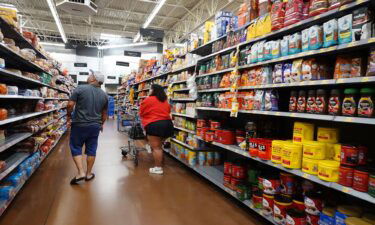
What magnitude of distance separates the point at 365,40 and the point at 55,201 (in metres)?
3.71

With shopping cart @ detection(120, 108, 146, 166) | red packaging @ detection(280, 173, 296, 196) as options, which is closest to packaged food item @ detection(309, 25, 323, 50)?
red packaging @ detection(280, 173, 296, 196)

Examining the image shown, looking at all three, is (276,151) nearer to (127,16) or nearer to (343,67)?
(343,67)

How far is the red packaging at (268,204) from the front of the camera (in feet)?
8.42

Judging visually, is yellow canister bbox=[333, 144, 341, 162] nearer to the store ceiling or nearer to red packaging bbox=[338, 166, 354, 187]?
red packaging bbox=[338, 166, 354, 187]

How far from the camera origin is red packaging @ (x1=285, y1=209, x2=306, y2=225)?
7.23 ft

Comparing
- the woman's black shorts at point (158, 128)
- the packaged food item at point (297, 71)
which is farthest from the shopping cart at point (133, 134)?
the packaged food item at point (297, 71)

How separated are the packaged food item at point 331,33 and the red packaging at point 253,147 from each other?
1246 millimetres

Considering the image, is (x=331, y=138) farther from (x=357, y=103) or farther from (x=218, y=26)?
(x=218, y=26)

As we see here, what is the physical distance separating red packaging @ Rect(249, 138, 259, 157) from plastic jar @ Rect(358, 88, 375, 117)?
117cm

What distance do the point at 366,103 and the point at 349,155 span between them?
1.40 ft

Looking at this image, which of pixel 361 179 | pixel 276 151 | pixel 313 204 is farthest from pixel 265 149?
pixel 361 179

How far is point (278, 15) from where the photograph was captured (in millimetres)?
2561

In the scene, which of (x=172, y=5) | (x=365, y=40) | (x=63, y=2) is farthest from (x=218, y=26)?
(x=172, y=5)

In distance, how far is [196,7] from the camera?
11469mm
